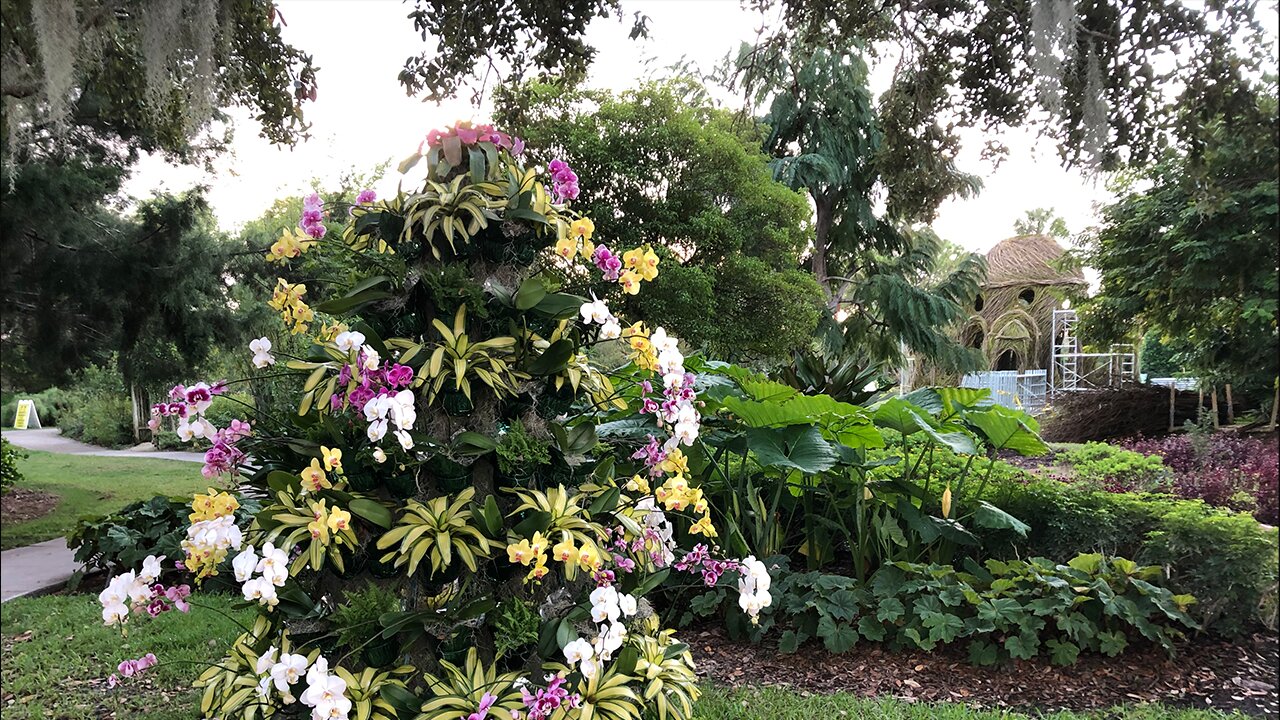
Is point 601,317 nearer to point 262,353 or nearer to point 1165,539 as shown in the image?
point 262,353

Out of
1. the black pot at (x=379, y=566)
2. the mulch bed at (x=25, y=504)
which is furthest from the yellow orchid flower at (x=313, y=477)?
the mulch bed at (x=25, y=504)

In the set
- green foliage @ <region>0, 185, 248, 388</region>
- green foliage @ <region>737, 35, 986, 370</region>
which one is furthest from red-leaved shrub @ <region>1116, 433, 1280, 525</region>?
green foliage @ <region>0, 185, 248, 388</region>

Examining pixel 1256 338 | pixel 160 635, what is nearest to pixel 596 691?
pixel 1256 338

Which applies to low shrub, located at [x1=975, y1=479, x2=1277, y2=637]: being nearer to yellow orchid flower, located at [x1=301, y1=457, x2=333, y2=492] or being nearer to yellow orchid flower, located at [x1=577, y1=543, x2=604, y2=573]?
yellow orchid flower, located at [x1=577, y1=543, x2=604, y2=573]

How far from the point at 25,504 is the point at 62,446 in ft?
16.8

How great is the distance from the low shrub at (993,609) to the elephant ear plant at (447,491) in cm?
72

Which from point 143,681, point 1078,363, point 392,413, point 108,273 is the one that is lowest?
point 143,681

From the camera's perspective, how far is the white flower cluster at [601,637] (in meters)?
0.82

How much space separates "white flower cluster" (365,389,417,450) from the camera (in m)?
0.76

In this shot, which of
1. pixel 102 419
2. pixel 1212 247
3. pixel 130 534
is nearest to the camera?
pixel 1212 247

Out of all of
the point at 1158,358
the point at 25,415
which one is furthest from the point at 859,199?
the point at 25,415

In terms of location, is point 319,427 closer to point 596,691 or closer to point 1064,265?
point 596,691

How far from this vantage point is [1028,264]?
2.12m

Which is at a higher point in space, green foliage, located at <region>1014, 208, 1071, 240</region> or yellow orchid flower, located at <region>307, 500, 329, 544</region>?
green foliage, located at <region>1014, 208, 1071, 240</region>
